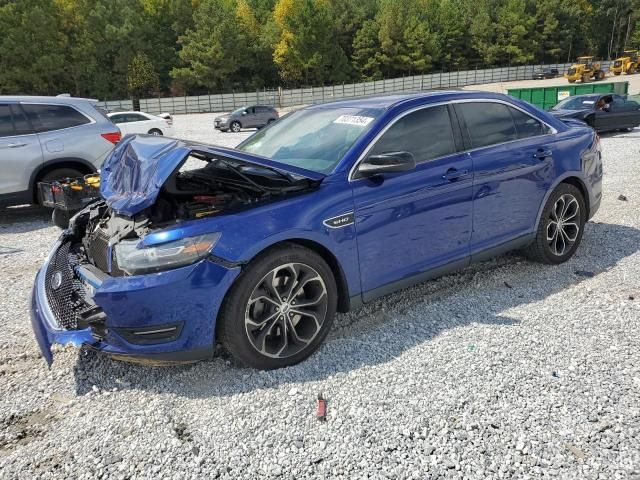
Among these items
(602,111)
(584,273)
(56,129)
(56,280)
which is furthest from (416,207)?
(602,111)

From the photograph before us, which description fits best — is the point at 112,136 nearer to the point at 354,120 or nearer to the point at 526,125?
the point at 354,120

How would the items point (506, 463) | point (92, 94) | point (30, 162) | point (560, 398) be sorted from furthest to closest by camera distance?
point (92, 94)
point (30, 162)
point (560, 398)
point (506, 463)

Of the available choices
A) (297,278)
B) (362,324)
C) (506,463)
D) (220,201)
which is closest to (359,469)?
(506,463)

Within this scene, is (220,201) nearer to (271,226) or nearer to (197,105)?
(271,226)

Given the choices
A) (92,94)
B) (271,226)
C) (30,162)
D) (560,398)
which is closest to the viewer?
(560,398)

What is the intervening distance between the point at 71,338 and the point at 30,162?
545 centimetres

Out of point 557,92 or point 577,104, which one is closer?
point 577,104

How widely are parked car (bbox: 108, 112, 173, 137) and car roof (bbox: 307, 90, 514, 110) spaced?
585 inches

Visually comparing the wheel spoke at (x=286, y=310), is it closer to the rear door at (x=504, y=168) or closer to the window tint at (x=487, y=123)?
the rear door at (x=504, y=168)

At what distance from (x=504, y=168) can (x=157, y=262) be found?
2.89m

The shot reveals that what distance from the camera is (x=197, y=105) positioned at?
179 ft

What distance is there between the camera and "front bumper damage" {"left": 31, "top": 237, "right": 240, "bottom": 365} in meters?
2.82

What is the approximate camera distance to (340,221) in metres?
3.34

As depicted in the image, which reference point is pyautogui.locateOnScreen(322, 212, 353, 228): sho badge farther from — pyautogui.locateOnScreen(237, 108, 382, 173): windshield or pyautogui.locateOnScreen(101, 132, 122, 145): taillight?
pyautogui.locateOnScreen(101, 132, 122, 145): taillight
